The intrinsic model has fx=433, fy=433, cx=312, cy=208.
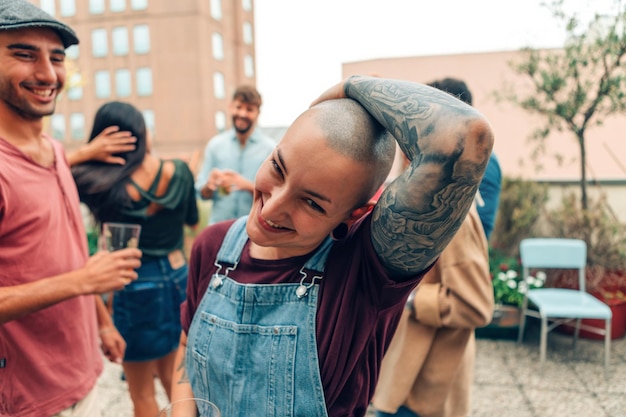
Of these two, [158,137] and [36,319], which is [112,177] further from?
[158,137]

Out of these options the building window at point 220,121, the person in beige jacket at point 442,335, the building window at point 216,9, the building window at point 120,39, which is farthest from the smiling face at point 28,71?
the building window at point 120,39

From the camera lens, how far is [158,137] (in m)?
18.9

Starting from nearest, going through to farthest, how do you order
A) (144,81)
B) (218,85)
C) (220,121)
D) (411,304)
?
(411,304) < (218,85) < (144,81) < (220,121)

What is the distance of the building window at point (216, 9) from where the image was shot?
1848cm

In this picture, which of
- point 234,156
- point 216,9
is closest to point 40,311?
point 234,156

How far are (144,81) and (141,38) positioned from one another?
1826mm

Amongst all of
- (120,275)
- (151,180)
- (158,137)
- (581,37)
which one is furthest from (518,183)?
(158,137)

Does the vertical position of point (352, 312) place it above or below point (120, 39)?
below

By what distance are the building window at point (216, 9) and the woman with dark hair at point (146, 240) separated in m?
18.0

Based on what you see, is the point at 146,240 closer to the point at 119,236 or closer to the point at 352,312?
the point at 119,236

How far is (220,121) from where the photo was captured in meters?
20.1

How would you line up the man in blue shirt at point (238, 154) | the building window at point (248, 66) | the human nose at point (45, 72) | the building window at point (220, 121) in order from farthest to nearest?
the building window at point (248, 66), the building window at point (220, 121), the man in blue shirt at point (238, 154), the human nose at point (45, 72)

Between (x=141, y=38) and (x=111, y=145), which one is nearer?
(x=111, y=145)

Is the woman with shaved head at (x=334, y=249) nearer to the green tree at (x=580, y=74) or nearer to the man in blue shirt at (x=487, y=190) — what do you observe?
the man in blue shirt at (x=487, y=190)
